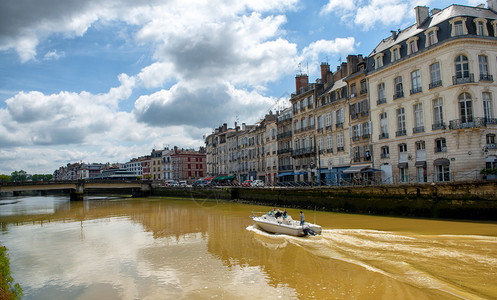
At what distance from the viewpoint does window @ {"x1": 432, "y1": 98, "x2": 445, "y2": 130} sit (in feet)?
90.7

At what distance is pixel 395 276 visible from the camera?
1127cm

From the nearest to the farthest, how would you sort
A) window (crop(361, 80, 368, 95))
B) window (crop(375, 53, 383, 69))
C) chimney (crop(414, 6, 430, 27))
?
chimney (crop(414, 6, 430, 27)) < window (crop(375, 53, 383, 69)) < window (crop(361, 80, 368, 95))

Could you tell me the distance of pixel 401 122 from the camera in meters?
31.7

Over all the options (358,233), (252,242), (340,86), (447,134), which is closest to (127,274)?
(252,242)

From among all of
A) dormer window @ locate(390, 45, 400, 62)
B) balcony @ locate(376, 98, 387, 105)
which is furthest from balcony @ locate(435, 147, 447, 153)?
dormer window @ locate(390, 45, 400, 62)

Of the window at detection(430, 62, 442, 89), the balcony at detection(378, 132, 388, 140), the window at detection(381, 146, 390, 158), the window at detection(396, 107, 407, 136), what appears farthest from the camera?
the balcony at detection(378, 132, 388, 140)

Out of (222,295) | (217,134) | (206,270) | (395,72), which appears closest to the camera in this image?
(222,295)

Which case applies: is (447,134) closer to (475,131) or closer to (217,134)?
(475,131)

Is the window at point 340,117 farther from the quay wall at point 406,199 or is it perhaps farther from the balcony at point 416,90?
the balcony at point 416,90

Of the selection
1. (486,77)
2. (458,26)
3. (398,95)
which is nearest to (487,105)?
(486,77)

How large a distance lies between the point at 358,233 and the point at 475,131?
14354mm

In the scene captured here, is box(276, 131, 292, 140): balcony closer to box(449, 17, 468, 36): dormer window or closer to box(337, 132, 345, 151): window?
box(337, 132, 345, 151): window

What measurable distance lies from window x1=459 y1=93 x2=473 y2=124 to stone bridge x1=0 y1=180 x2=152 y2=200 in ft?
182

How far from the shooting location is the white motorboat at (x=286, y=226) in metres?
18.2
